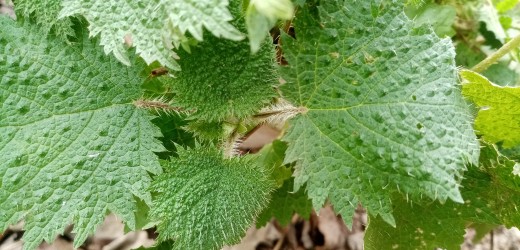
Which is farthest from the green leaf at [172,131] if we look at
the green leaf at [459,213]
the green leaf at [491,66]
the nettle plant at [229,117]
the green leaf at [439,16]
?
the green leaf at [491,66]

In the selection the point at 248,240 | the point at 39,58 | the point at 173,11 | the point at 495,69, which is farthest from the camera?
the point at 248,240

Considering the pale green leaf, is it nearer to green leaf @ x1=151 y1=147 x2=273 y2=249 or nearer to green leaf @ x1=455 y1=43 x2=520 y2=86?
green leaf @ x1=455 y1=43 x2=520 y2=86

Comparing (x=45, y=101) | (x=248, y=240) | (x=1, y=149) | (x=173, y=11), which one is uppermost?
(x=173, y=11)

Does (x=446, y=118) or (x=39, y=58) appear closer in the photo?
(x=446, y=118)

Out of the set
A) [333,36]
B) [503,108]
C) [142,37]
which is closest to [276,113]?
[333,36]

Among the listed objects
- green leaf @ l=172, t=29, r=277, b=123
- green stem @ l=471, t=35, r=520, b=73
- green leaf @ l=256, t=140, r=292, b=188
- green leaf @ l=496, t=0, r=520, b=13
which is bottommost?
green leaf @ l=256, t=140, r=292, b=188

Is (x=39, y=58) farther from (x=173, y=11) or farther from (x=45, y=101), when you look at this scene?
(x=173, y=11)

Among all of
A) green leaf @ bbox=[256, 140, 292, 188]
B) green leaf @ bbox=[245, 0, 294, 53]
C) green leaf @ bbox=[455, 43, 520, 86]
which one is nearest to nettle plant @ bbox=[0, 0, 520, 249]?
green leaf @ bbox=[256, 140, 292, 188]
